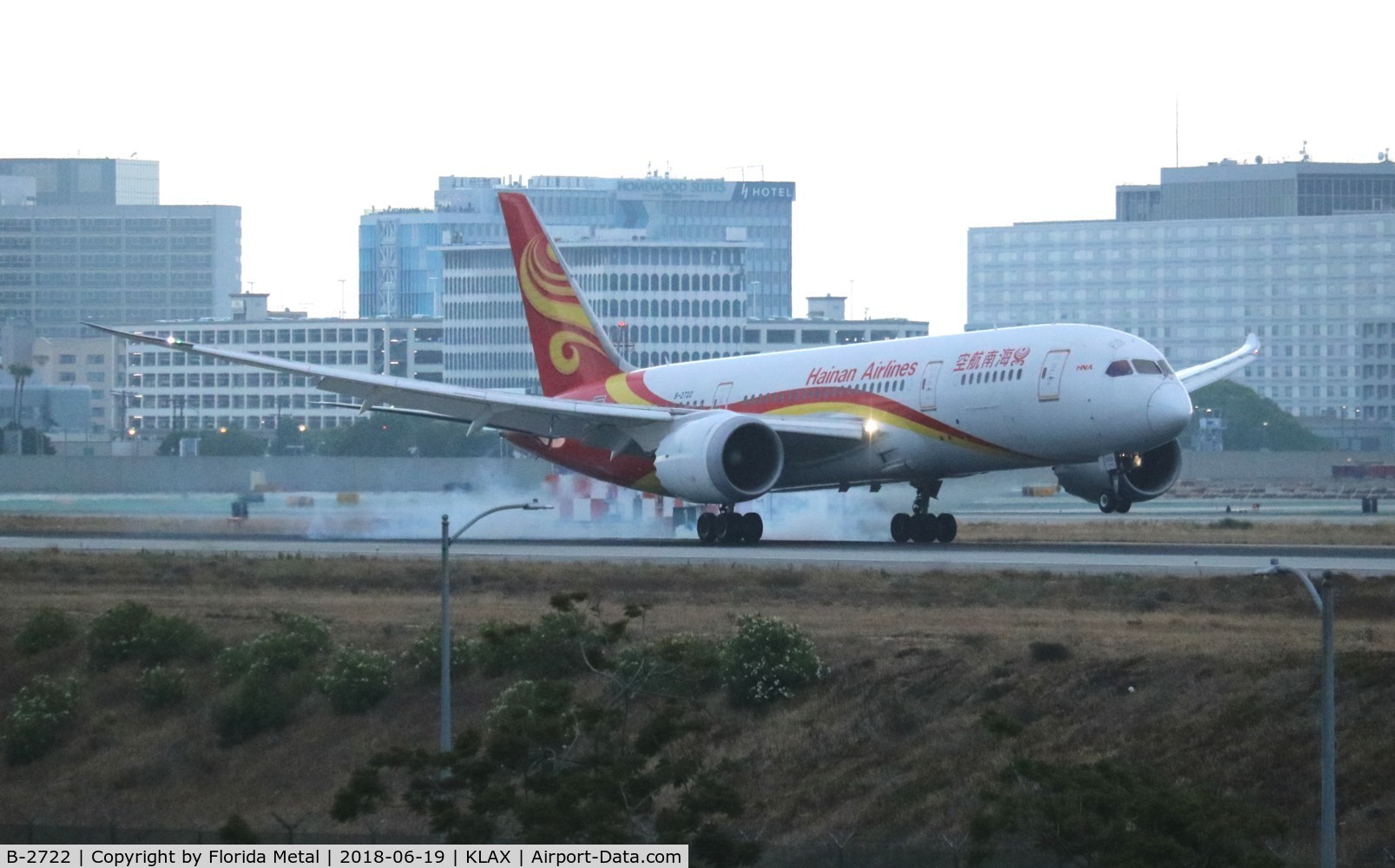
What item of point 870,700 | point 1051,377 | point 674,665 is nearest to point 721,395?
point 1051,377

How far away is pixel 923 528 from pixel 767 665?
17.5m

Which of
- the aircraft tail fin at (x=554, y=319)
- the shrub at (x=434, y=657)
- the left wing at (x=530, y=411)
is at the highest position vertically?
the aircraft tail fin at (x=554, y=319)

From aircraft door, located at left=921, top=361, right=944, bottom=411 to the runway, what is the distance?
3352 millimetres

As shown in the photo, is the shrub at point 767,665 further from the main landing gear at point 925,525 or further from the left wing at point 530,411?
the main landing gear at point 925,525

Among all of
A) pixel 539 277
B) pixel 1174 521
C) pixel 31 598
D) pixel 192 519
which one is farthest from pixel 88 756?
pixel 1174 521

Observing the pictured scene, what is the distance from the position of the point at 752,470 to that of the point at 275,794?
1663 centimetres

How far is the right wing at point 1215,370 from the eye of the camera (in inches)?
2060

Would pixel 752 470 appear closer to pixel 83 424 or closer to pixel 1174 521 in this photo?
pixel 1174 521

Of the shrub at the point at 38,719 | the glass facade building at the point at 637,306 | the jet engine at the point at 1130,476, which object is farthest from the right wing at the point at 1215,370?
the glass facade building at the point at 637,306

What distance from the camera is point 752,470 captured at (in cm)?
4809

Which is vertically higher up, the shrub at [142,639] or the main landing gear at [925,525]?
the main landing gear at [925,525]

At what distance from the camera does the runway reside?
41.7 metres

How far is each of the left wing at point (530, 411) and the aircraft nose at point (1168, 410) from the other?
747 cm

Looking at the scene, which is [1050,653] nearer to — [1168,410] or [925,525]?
[1168,410]
